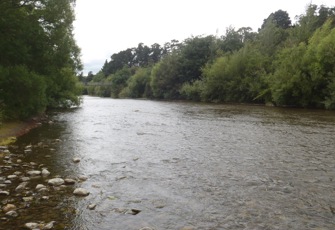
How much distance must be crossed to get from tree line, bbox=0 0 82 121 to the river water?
146 inches

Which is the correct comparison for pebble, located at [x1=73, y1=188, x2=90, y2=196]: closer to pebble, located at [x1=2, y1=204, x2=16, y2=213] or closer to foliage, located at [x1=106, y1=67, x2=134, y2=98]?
pebble, located at [x1=2, y1=204, x2=16, y2=213]

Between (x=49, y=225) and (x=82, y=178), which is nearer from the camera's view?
(x=49, y=225)

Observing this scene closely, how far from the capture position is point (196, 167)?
12523mm

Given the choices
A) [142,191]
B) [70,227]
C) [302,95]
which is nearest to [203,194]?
[142,191]

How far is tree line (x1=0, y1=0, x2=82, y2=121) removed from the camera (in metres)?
21.4

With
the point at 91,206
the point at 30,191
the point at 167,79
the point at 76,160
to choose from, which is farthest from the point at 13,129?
the point at 167,79

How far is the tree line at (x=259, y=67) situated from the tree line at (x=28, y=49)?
34.9 meters

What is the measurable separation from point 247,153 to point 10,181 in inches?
399

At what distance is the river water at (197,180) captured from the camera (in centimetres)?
763

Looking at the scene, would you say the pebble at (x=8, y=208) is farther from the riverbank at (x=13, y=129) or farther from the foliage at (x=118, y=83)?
the foliage at (x=118, y=83)

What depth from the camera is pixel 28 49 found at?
22984 mm

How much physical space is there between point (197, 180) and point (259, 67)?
5647 cm

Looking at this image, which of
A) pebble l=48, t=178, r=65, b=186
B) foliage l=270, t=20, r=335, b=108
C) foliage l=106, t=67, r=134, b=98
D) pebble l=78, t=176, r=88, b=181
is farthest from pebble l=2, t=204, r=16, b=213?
foliage l=106, t=67, r=134, b=98

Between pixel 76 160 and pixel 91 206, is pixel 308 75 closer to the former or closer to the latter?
pixel 76 160
